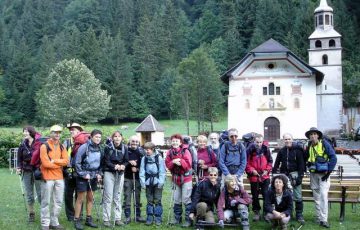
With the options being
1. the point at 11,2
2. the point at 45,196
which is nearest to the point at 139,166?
the point at 45,196

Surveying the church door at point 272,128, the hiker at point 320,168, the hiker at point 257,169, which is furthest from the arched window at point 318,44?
the hiker at point 257,169

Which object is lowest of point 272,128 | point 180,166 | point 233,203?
point 233,203

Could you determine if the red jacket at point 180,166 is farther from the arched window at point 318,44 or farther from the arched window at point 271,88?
the arched window at point 318,44

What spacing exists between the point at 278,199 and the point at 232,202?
790 mm

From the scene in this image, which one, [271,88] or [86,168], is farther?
[271,88]

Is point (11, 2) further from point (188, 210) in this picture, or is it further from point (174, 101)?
point (188, 210)

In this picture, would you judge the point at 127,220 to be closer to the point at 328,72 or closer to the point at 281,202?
the point at 281,202

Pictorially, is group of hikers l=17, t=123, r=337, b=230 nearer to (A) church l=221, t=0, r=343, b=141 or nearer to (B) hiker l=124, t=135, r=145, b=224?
(B) hiker l=124, t=135, r=145, b=224

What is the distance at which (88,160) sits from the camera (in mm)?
7625

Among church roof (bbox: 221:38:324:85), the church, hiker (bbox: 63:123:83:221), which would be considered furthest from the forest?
hiker (bbox: 63:123:83:221)

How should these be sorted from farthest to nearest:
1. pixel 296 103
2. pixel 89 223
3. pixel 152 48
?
pixel 152 48
pixel 296 103
pixel 89 223

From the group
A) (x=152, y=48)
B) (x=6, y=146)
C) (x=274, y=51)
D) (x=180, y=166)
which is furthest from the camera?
(x=152, y=48)

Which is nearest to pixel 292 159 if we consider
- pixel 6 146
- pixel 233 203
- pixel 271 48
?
pixel 233 203

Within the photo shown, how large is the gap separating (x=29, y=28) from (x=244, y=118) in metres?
60.4
